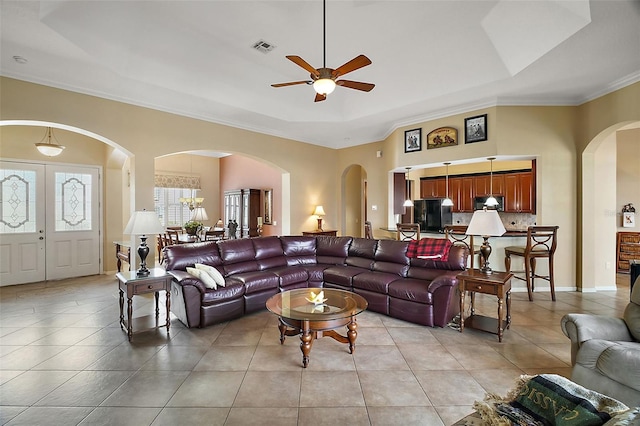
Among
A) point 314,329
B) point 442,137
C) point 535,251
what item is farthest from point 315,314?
point 442,137

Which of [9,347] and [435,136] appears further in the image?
[435,136]

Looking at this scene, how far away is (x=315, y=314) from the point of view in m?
2.76

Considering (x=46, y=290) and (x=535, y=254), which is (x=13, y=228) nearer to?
(x=46, y=290)

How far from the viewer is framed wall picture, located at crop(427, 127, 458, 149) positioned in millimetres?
5535

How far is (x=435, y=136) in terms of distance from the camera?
5785 millimetres

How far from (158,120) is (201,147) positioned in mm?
858

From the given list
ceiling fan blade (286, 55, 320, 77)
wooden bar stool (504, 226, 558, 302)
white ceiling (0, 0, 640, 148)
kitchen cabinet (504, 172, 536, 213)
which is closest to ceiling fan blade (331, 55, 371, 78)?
ceiling fan blade (286, 55, 320, 77)

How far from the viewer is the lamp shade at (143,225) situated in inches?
133

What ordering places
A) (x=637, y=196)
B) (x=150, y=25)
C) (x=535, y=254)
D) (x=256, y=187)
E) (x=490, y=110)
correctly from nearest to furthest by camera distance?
(x=150, y=25) < (x=535, y=254) < (x=490, y=110) < (x=637, y=196) < (x=256, y=187)

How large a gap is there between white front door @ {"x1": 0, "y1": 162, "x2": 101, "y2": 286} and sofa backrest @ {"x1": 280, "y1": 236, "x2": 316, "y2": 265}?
4.45 meters

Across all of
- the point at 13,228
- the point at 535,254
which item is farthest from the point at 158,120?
the point at 535,254

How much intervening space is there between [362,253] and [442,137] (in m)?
→ 2.83

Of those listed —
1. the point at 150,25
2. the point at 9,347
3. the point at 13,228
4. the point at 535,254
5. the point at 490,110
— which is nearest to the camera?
the point at 9,347

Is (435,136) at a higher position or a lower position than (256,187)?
higher
